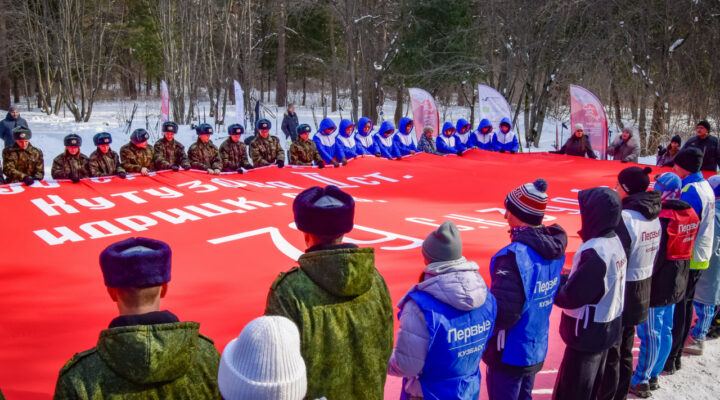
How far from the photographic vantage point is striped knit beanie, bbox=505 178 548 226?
9.64 ft

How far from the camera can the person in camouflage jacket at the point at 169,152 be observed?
9.11 metres

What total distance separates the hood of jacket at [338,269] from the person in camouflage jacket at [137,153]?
7237 millimetres

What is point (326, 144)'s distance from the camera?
1055cm

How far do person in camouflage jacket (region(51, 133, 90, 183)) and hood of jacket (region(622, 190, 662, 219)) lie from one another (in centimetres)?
724

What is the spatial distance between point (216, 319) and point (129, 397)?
223 cm

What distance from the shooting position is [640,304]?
3568 millimetres

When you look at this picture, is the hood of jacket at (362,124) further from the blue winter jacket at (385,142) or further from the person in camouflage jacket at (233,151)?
the person in camouflage jacket at (233,151)

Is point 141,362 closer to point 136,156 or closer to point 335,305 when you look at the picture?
point 335,305

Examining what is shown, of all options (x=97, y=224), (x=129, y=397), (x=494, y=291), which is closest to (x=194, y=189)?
(x=97, y=224)

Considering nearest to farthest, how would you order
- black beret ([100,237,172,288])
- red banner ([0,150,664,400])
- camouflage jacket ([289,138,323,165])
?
Result: black beret ([100,237,172,288])
red banner ([0,150,664,400])
camouflage jacket ([289,138,323,165])

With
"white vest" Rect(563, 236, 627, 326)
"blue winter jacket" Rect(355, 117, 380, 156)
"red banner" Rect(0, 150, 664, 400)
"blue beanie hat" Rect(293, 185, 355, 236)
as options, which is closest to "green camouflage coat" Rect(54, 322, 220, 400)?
"blue beanie hat" Rect(293, 185, 355, 236)

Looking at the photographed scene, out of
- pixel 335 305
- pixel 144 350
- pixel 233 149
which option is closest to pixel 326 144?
pixel 233 149

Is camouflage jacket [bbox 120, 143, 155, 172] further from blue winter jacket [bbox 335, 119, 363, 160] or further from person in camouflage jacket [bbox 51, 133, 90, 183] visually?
blue winter jacket [bbox 335, 119, 363, 160]

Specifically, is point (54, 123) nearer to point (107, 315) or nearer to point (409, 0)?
point (409, 0)
